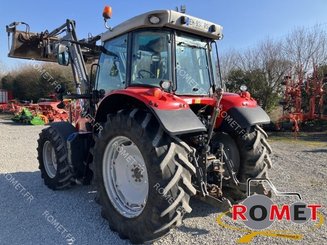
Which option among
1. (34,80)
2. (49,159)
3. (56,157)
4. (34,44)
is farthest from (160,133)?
(34,80)

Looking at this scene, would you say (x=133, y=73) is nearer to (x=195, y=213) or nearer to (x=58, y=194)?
(x=195, y=213)

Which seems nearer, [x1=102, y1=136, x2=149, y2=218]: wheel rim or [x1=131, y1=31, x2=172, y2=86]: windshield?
[x1=102, y1=136, x2=149, y2=218]: wheel rim

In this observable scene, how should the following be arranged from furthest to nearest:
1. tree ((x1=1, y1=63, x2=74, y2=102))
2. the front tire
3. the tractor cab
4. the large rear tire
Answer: tree ((x1=1, y1=63, x2=74, y2=102)) < the front tire < the tractor cab < the large rear tire

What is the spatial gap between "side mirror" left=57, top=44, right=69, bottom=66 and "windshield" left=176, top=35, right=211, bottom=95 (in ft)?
6.48

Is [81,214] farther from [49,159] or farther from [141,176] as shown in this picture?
[49,159]

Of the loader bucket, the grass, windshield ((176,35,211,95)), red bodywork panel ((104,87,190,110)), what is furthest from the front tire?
the grass

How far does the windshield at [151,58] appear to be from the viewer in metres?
3.52

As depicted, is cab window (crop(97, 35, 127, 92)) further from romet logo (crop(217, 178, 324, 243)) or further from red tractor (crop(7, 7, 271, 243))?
romet logo (crop(217, 178, 324, 243))

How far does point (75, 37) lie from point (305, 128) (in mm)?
11602

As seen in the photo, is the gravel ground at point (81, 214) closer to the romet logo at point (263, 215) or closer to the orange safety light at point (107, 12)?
the romet logo at point (263, 215)

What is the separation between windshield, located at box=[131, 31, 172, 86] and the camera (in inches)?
139

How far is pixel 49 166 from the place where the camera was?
505 cm

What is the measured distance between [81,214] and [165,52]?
2.21 metres

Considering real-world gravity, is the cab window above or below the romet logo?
above
